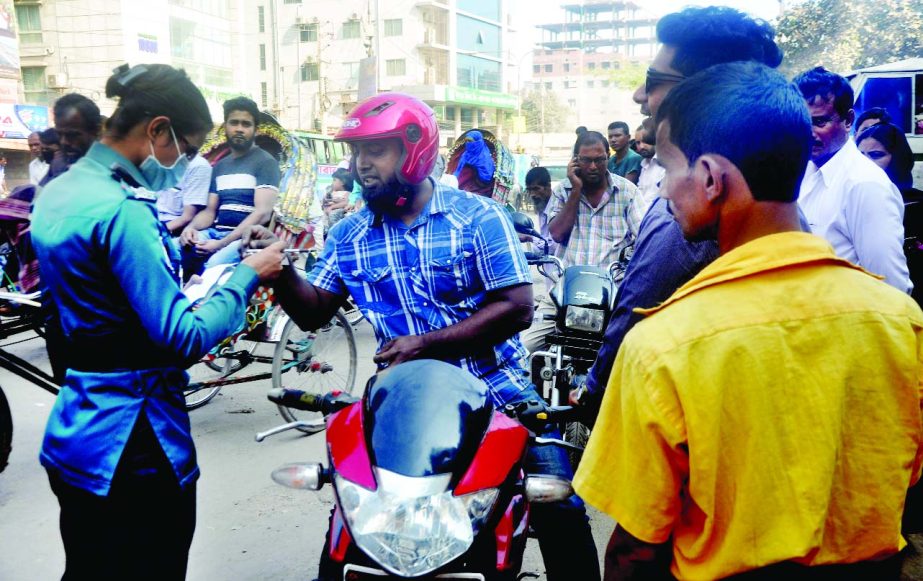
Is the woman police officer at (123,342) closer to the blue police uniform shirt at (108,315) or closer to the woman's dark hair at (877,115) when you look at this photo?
the blue police uniform shirt at (108,315)

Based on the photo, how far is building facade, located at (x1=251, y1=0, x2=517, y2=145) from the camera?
56.5 m

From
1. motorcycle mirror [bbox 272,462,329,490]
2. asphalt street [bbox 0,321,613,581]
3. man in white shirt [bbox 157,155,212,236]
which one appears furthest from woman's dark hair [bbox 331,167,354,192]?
motorcycle mirror [bbox 272,462,329,490]

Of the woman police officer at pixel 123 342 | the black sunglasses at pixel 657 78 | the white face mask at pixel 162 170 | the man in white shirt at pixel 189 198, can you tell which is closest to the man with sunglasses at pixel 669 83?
the black sunglasses at pixel 657 78

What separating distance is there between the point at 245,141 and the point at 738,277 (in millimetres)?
5104

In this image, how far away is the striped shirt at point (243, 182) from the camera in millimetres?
5793

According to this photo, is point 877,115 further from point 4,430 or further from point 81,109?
point 4,430

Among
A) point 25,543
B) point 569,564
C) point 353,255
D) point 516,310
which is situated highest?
point 353,255

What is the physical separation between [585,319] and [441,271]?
5.07ft

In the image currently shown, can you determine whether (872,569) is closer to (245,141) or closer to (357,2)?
(245,141)

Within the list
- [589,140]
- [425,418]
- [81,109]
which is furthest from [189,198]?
[425,418]

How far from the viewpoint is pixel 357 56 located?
57500 mm

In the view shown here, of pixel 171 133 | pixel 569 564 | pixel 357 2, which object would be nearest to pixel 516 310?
pixel 569 564

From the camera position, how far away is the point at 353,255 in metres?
2.67

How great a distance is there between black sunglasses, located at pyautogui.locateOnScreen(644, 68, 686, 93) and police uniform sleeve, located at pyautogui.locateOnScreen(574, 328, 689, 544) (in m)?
1.29
